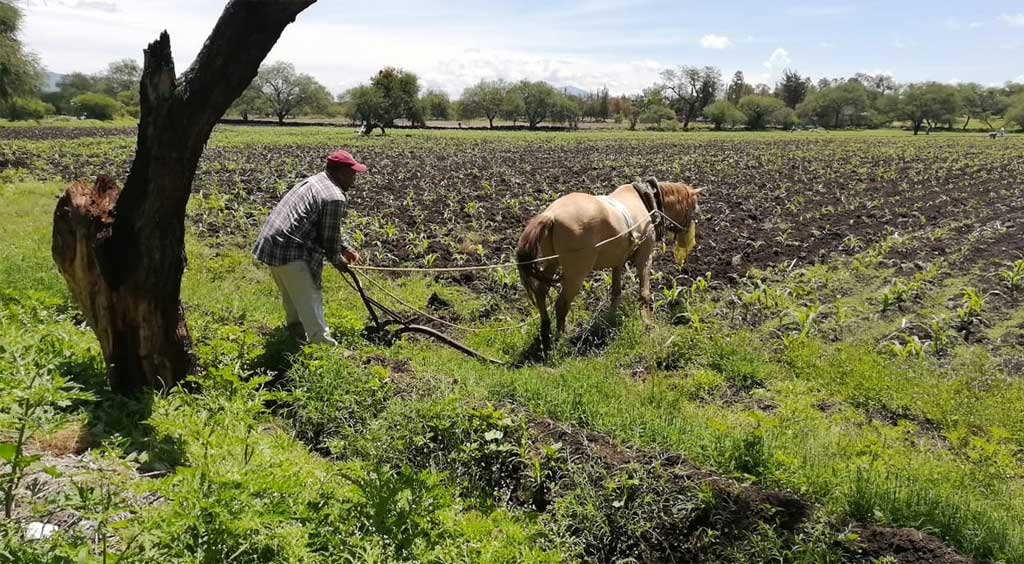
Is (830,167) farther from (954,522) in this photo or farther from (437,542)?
(437,542)

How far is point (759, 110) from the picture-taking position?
8600 centimetres

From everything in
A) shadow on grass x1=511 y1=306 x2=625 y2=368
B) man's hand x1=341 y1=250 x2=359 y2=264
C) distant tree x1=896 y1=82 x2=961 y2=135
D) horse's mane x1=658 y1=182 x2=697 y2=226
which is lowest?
shadow on grass x1=511 y1=306 x2=625 y2=368

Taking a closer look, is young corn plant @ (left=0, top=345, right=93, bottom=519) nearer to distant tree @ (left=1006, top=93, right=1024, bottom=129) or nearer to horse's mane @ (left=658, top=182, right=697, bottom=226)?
horse's mane @ (left=658, top=182, right=697, bottom=226)

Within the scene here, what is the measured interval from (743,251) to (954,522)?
8.23 m

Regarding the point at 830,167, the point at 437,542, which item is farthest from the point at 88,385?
the point at 830,167

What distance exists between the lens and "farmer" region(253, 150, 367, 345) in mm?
5500

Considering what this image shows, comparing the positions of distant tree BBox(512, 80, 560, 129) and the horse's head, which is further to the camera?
distant tree BBox(512, 80, 560, 129)

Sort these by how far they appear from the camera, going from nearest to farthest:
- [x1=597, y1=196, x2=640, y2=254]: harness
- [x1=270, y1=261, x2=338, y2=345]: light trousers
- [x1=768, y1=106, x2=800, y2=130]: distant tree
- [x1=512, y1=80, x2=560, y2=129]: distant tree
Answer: [x1=270, y1=261, x2=338, y2=345]: light trousers → [x1=597, y1=196, x2=640, y2=254]: harness → [x1=768, y1=106, x2=800, y2=130]: distant tree → [x1=512, y1=80, x2=560, y2=129]: distant tree

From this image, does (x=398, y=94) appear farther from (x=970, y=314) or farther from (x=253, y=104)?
(x=970, y=314)

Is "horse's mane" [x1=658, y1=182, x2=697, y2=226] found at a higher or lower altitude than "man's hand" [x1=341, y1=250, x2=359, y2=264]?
higher

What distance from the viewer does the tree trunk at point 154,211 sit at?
4.14m

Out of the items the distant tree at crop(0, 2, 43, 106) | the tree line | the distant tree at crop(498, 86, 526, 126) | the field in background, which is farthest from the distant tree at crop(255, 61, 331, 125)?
the field in background

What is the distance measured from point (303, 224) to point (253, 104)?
87.6m

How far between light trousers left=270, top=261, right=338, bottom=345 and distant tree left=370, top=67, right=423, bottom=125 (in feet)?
188
